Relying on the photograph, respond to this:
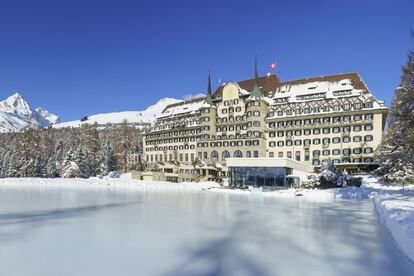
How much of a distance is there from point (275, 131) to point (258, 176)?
68.5 ft

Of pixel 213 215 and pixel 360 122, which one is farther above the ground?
pixel 360 122

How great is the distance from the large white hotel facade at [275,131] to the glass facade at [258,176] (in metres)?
0.14

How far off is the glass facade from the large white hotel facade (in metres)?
0.14

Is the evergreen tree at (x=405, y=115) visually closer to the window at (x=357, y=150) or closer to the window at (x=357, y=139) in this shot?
the window at (x=357, y=150)

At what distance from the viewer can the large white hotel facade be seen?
56.5 metres

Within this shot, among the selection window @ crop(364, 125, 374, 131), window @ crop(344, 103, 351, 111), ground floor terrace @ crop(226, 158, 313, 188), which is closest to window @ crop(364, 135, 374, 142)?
window @ crop(364, 125, 374, 131)

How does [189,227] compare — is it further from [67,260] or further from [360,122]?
[360,122]

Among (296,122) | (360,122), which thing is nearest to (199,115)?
(296,122)

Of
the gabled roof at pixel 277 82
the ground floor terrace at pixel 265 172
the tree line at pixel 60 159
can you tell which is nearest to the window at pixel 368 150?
the gabled roof at pixel 277 82

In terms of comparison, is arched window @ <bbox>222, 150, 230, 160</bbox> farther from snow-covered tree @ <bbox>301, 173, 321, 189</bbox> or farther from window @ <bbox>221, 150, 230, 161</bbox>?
snow-covered tree @ <bbox>301, 173, 321, 189</bbox>

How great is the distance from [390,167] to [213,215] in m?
30.8

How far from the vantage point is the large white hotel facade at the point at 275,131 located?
56.5m

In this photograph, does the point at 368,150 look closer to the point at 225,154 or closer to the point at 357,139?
the point at 357,139

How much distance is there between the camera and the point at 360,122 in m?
58.2
